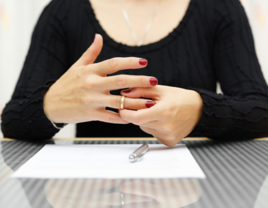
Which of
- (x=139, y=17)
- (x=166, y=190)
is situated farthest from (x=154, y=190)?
(x=139, y=17)

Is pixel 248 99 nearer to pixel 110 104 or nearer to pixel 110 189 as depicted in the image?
pixel 110 104

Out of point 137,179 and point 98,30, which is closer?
point 137,179

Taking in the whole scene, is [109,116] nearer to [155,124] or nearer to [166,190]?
[155,124]

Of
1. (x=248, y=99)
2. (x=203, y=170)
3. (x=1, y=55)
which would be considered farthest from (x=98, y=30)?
(x=1, y=55)

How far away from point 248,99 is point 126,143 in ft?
1.20

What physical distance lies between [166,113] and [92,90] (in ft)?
0.52

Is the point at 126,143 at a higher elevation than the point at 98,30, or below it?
below

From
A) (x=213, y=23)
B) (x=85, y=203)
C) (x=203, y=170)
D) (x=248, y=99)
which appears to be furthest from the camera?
(x=213, y=23)

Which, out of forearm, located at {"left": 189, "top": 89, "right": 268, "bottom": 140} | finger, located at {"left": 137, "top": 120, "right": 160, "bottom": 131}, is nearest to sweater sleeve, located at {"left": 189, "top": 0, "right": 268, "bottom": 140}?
forearm, located at {"left": 189, "top": 89, "right": 268, "bottom": 140}

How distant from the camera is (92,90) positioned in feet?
1.76

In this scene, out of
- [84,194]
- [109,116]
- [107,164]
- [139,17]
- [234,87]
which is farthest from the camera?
[139,17]

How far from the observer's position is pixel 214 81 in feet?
2.98

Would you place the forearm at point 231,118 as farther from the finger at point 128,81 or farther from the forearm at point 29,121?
the forearm at point 29,121

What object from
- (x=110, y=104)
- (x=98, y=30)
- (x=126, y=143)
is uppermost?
(x=98, y=30)
